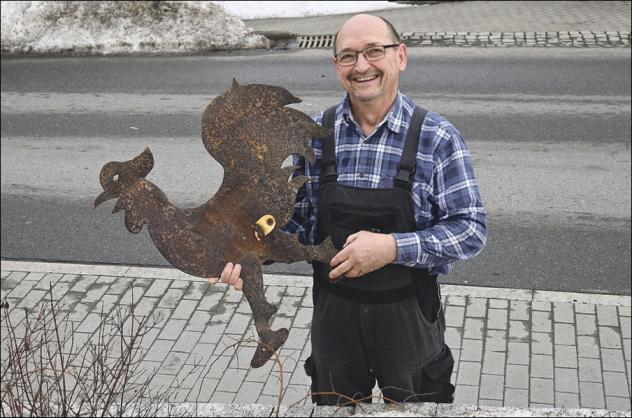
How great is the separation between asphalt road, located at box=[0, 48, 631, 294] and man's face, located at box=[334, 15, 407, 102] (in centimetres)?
339

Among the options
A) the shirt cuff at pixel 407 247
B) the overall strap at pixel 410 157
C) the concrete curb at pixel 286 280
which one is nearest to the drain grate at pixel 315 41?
the concrete curb at pixel 286 280

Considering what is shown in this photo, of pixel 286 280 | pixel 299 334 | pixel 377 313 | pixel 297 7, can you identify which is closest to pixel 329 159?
pixel 377 313

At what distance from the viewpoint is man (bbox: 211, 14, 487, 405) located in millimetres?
3543

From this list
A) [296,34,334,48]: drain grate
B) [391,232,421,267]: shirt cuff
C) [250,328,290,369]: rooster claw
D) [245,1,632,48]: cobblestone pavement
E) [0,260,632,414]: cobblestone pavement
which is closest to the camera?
[250,328,290,369]: rooster claw

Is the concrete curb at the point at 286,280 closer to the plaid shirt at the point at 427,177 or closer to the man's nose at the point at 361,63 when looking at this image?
the plaid shirt at the point at 427,177

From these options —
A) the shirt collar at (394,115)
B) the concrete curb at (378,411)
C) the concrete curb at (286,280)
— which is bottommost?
the concrete curb at (286,280)

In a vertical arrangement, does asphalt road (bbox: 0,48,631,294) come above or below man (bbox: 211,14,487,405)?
below

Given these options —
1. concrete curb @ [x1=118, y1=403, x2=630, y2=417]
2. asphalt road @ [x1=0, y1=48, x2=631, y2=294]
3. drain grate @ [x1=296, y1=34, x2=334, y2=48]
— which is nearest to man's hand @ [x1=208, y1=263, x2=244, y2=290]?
concrete curb @ [x1=118, y1=403, x2=630, y2=417]

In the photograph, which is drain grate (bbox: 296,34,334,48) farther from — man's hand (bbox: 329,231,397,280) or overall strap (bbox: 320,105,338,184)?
man's hand (bbox: 329,231,397,280)

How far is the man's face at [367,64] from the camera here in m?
3.54

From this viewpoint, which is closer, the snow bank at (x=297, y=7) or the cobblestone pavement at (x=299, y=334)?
the cobblestone pavement at (x=299, y=334)

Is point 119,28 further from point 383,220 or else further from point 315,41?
point 383,220

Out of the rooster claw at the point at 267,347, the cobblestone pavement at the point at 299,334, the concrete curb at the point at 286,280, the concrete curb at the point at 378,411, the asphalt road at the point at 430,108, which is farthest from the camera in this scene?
the asphalt road at the point at 430,108

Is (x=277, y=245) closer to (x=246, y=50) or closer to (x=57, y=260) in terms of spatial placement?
(x=57, y=260)
